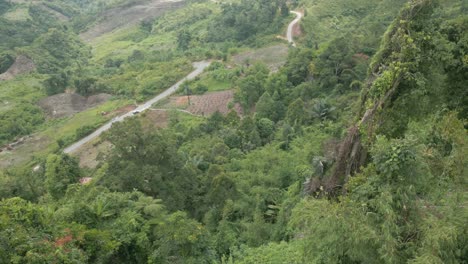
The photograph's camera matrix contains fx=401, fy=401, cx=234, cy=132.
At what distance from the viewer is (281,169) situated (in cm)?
2145

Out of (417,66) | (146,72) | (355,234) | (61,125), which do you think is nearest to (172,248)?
(355,234)

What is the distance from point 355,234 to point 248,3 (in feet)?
202

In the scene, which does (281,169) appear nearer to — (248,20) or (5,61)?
(248,20)

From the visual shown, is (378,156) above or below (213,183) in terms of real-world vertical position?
above

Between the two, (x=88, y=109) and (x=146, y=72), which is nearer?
(x=88, y=109)

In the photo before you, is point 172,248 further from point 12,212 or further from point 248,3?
point 248,3

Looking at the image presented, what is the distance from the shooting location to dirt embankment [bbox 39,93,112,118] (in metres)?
48.7

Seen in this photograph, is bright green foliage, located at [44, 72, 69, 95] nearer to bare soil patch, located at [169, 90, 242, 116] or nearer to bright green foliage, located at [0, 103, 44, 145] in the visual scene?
bright green foliage, located at [0, 103, 44, 145]

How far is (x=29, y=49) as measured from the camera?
67.4 m

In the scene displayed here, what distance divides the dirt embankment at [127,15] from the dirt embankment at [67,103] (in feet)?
125

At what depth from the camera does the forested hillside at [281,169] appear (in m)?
8.01

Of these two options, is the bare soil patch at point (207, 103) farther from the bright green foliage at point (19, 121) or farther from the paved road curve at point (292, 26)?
the bright green foliage at point (19, 121)

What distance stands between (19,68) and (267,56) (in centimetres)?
3967

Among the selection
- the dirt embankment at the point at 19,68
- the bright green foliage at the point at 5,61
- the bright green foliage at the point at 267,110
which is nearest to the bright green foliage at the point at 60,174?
the bright green foliage at the point at 267,110
